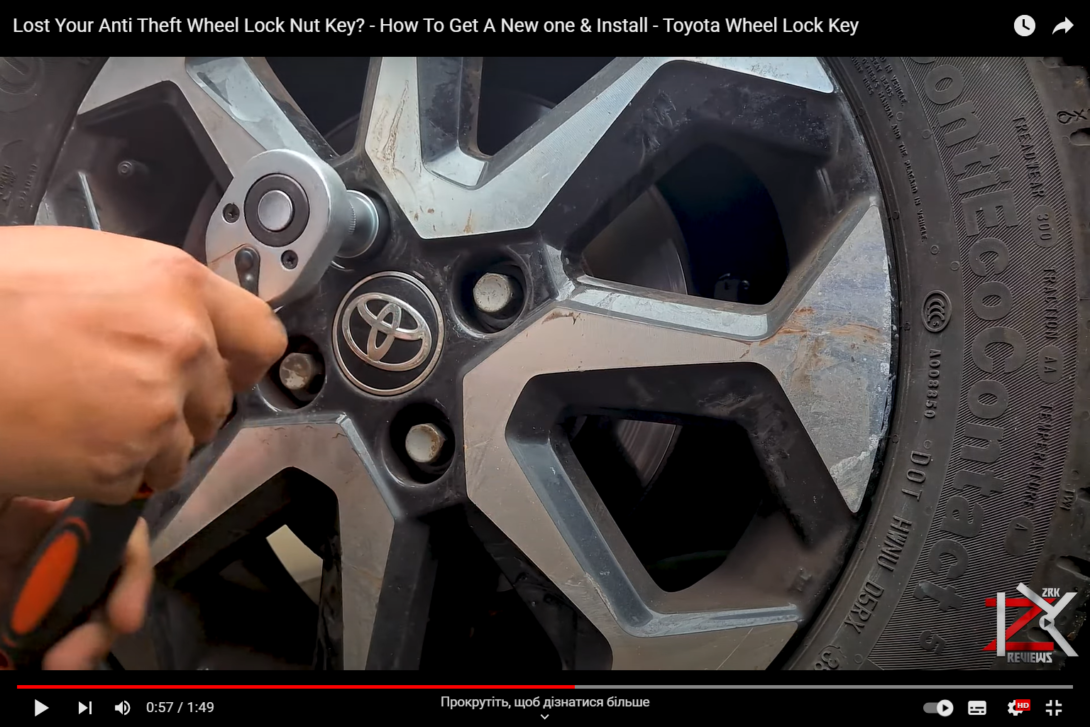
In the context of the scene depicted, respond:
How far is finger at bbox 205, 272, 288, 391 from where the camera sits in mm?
481

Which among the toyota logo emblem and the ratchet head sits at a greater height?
the ratchet head

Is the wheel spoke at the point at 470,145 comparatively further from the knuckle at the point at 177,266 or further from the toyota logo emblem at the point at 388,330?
the knuckle at the point at 177,266

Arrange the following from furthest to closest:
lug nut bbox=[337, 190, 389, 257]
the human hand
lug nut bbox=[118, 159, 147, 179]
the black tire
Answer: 1. lug nut bbox=[118, 159, 147, 179]
2. lug nut bbox=[337, 190, 389, 257]
3. the black tire
4. the human hand

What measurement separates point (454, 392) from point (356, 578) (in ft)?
0.63

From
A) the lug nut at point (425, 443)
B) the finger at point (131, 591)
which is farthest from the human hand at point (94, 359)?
the lug nut at point (425, 443)

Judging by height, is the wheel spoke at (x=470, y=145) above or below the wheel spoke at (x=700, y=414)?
above

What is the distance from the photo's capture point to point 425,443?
675 millimetres

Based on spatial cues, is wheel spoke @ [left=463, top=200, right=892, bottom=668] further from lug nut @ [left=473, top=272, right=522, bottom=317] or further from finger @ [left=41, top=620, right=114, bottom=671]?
finger @ [left=41, top=620, right=114, bottom=671]

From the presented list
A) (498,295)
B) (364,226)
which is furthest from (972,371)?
(364,226)

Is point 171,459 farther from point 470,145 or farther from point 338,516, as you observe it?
point 470,145

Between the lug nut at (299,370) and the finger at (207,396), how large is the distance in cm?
20
